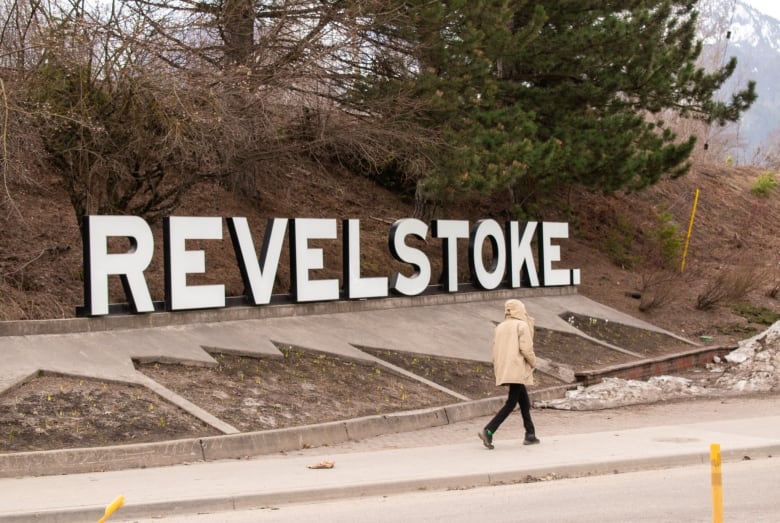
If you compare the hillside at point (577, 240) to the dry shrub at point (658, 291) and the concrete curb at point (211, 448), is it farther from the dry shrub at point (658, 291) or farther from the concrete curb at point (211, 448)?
the concrete curb at point (211, 448)

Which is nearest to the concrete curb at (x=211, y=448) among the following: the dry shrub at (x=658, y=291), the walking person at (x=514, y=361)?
the walking person at (x=514, y=361)

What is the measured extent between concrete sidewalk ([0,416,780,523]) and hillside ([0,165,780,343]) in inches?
237

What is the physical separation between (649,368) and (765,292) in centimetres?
1234

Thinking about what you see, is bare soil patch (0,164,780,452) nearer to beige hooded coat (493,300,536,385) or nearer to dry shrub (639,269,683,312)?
dry shrub (639,269,683,312)

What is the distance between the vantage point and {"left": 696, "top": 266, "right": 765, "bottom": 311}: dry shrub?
26391 mm

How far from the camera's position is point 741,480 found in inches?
364

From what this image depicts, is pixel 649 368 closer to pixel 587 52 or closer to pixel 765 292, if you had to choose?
pixel 587 52

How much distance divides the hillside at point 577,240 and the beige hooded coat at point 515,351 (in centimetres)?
730

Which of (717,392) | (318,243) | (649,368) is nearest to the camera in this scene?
(717,392)

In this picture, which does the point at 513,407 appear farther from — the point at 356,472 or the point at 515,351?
the point at 356,472

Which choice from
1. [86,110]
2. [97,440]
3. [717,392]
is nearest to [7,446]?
[97,440]

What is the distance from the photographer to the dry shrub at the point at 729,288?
86.6 feet

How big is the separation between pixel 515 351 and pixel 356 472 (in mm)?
2513

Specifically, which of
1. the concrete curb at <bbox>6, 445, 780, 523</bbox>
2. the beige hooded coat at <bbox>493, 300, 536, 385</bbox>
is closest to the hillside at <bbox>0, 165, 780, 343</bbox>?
the concrete curb at <bbox>6, 445, 780, 523</bbox>
